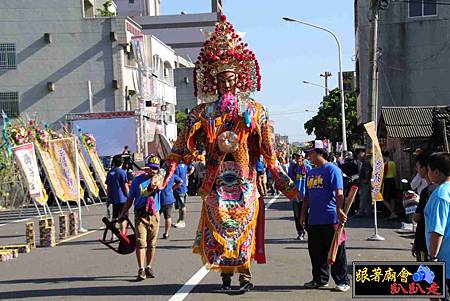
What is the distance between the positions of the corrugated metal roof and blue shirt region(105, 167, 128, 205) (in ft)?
27.8

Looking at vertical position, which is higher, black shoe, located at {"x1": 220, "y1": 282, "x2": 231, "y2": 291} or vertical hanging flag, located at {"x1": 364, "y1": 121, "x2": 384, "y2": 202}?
vertical hanging flag, located at {"x1": 364, "y1": 121, "x2": 384, "y2": 202}

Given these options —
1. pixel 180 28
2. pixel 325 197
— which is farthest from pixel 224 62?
pixel 180 28

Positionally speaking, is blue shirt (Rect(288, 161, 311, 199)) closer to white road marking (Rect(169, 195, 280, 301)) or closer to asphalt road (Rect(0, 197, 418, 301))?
asphalt road (Rect(0, 197, 418, 301))

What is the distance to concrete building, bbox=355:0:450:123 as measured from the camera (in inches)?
1415

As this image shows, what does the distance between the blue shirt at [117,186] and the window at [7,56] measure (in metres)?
34.2

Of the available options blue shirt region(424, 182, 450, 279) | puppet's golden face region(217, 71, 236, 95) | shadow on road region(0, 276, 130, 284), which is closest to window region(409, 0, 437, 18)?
puppet's golden face region(217, 71, 236, 95)

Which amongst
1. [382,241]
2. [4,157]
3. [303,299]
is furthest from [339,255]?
[4,157]

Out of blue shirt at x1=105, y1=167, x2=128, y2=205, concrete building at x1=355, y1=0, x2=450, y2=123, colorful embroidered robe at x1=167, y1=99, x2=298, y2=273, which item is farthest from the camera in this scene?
concrete building at x1=355, y1=0, x2=450, y2=123

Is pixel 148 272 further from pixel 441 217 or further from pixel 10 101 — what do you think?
pixel 10 101

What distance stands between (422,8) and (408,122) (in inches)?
708

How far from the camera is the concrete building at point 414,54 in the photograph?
35.9 m

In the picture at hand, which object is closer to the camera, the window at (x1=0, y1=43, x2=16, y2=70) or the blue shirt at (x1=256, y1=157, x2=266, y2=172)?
the blue shirt at (x1=256, y1=157, x2=266, y2=172)

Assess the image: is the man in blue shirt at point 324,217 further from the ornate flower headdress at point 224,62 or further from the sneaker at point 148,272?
the sneaker at point 148,272

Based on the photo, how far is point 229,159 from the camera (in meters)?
8.59
